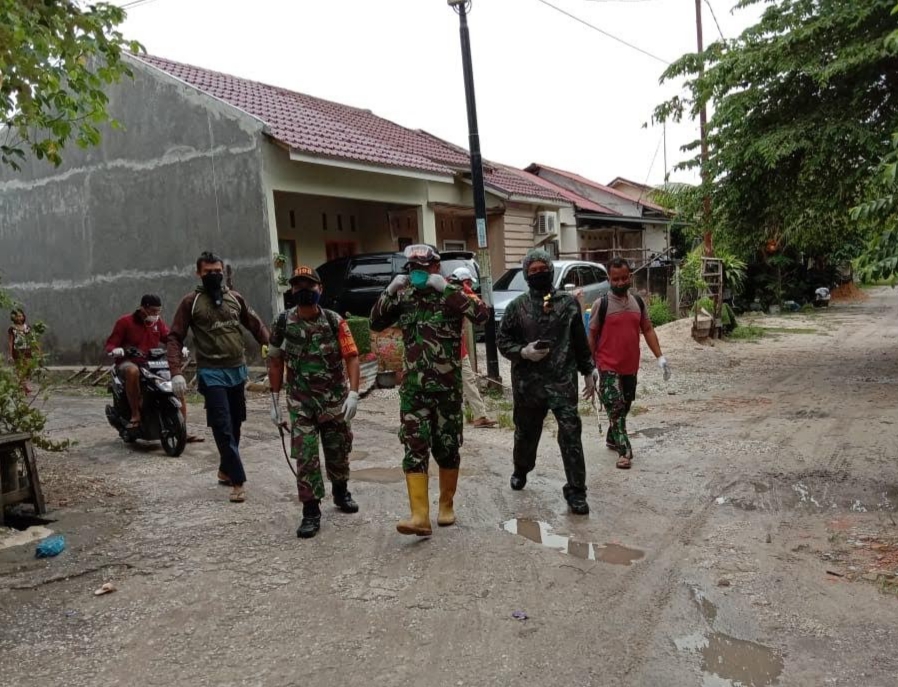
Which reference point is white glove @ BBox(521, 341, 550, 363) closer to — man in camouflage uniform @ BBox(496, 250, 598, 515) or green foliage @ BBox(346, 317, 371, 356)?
man in camouflage uniform @ BBox(496, 250, 598, 515)

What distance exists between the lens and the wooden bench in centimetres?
527

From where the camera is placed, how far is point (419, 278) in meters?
4.57

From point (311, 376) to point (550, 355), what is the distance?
1625mm

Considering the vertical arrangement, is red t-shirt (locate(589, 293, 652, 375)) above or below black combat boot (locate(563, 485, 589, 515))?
above

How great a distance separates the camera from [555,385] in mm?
5004

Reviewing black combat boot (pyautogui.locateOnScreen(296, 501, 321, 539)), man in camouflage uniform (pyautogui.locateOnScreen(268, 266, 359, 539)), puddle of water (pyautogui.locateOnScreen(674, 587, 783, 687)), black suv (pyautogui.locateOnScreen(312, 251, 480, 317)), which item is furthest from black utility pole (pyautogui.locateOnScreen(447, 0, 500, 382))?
puddle of water (pyautogui.locateOnScreen(674, 587, 783, 687))

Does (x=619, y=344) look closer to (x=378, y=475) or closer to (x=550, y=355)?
(x=550, y=355)

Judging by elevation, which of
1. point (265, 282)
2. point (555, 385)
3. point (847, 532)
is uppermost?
point (265, 282)

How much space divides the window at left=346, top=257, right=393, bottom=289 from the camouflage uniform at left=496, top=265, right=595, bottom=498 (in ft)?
24.8

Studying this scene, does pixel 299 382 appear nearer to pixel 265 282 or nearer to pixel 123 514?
pixel 123 514

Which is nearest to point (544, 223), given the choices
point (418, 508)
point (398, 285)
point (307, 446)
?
point (398, 285)

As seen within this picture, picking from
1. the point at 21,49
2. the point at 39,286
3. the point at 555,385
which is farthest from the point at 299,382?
the point at 39,286

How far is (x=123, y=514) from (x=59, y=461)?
2.29 m

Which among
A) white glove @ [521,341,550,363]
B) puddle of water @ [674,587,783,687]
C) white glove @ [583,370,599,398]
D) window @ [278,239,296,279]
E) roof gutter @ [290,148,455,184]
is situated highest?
roof gutter @ [290,148,455,184]
